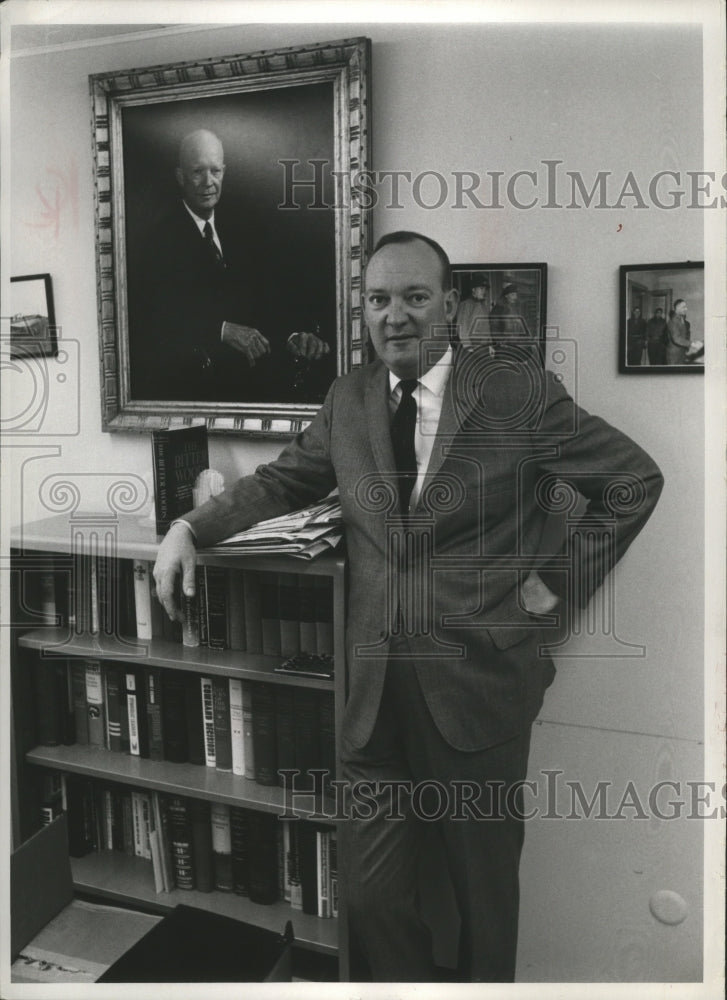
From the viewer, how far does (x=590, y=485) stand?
156 cm

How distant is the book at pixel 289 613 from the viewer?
1.73 metres

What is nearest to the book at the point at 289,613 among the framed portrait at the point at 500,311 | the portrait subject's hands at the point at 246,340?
the portrait subject's hands at the point at 246,340

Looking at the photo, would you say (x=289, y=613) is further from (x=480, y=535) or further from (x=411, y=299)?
(x=411, y=299)

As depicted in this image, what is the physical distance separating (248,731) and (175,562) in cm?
44

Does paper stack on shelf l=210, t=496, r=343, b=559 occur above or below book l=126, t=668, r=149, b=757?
above

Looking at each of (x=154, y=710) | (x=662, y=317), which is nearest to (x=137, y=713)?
(x=154, y=710)

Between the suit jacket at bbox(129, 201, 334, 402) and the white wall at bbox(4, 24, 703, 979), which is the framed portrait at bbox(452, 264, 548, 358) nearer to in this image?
the white wall at bbox(4, 24, 703, 979)

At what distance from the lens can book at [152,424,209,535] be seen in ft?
5.71

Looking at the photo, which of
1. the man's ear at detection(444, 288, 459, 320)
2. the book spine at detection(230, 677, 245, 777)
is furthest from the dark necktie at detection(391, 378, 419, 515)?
the book spine at detection(230, 677, 245, 777)

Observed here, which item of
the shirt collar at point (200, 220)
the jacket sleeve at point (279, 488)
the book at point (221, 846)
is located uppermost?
the shirt collar at point (200, 220)

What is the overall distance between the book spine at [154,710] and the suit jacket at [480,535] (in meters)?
0.43

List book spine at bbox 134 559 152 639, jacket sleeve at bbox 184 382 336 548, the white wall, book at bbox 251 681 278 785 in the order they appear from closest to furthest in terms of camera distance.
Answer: the white wall < jacket sleeve at bbox 184 382 336 548 < book at bbox 251 681 278 785 < book spine at bbox 134 559 152 639

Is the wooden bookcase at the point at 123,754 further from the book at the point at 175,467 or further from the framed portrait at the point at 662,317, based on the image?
the framed portrait at the point at 662,317

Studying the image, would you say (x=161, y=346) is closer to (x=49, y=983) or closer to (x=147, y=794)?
(x=147, y=794)
